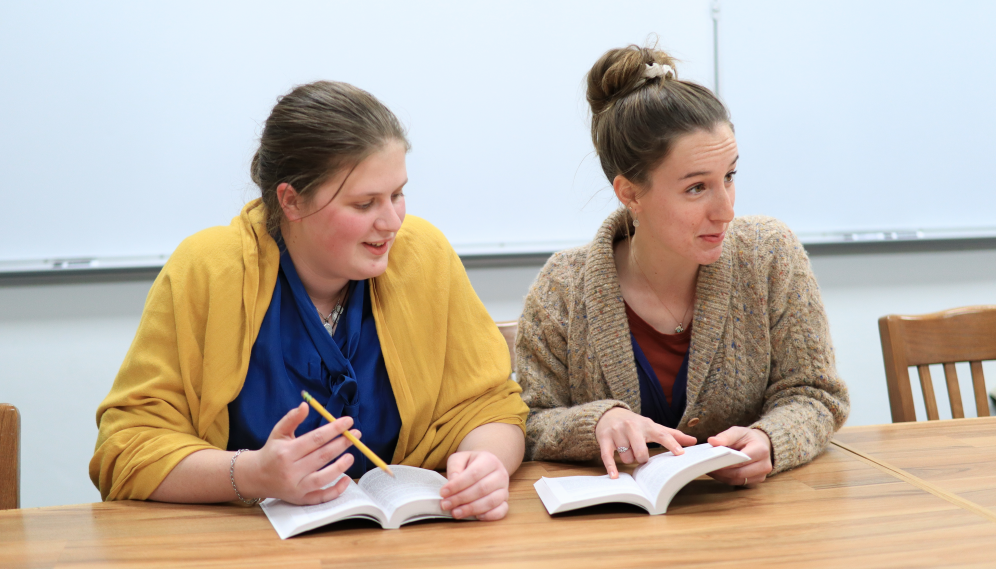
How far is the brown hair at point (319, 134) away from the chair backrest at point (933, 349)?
1150mm

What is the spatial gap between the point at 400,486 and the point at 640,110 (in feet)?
2.59

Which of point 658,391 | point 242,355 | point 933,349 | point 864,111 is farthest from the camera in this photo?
point 864,111

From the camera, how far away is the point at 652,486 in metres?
1.12

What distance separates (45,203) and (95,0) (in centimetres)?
61

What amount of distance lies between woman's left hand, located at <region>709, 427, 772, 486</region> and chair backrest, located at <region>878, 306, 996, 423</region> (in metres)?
0.64

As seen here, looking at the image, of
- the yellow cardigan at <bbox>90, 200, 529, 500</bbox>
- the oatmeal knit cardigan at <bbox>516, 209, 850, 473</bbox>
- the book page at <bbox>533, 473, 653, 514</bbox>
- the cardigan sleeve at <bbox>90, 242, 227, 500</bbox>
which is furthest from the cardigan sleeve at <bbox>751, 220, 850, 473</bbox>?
the cardigan sleeve at <bbox>90, 242, 227, 500</bbox>

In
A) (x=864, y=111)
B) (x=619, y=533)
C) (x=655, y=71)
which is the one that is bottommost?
(x=619, y=533)

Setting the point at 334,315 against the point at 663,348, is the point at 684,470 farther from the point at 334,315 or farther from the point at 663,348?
the point at 334,315

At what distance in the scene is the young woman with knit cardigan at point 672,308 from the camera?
1369mm

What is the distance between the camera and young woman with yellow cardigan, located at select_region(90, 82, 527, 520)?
1.16 metres

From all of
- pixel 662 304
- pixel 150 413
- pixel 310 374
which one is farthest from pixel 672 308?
pixel 150 413

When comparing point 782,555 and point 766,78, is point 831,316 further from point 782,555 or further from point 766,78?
point 782,555

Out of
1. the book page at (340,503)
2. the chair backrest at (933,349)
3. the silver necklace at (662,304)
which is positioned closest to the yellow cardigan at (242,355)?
the book page at (340,503)

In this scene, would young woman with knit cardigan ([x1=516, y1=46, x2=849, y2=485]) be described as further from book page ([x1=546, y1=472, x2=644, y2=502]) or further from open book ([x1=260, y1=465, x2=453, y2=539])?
open book ([x1=260, y1=465, x2=453, y2=539])
